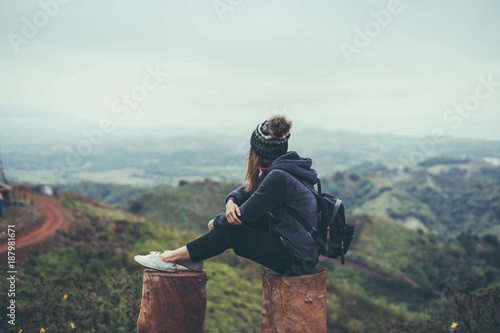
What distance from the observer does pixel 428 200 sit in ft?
280

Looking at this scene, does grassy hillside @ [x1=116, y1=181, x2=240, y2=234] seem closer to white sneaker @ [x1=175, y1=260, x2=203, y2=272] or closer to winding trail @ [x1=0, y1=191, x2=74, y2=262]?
winding trail @ [x1=0, y1=191, x2=74, y2=262]

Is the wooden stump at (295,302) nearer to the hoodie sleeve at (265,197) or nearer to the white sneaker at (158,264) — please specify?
the hoodie sleeve at (265,197)

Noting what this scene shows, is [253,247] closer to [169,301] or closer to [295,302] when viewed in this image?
[295,302]

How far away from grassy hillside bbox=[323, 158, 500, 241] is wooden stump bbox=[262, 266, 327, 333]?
61989mm

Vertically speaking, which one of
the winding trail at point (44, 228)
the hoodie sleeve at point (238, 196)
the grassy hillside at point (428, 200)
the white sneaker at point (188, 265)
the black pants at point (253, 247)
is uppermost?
the hoodie sleeve at point (238, 196)

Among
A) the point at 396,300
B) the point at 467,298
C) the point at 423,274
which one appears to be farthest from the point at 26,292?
the point at 423,274

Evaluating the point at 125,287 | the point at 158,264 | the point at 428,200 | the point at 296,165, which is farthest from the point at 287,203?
the point at 428,200

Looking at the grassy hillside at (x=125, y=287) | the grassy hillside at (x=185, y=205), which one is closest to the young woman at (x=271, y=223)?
the grassy hillside at (x=125, y=287)

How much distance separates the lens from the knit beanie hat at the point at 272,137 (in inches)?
148

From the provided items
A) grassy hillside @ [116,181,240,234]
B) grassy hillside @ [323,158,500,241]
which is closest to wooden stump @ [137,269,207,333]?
grassy hillside @ [116,181,240,234]

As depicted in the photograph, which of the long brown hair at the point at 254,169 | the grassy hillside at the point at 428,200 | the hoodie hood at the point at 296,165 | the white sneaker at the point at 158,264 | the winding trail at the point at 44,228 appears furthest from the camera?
the grassy hillside at the point at 428,200

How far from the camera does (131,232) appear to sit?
1538 centimetres

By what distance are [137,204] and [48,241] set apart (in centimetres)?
3297

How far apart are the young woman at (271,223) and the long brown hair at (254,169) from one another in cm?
8
